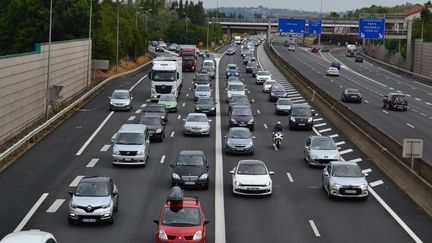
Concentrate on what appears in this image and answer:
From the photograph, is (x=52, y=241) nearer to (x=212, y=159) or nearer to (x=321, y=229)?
(x=321, y=229)

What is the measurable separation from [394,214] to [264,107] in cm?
3487

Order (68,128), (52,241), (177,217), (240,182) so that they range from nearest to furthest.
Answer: (52,241)
(177,217)
(240,182)
(68,128)

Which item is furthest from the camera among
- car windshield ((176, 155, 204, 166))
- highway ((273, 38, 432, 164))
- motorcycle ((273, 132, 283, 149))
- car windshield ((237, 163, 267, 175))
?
highway ((273, 38, 432, 164))

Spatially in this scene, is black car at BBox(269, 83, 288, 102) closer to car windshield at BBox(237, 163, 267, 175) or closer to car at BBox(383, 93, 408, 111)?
car at BBox(383, 93, 408, 111)

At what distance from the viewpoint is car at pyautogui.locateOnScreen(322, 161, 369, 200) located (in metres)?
28.5

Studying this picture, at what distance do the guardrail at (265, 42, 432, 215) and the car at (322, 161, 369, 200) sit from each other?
213 cm

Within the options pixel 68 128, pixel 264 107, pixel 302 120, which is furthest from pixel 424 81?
pixel 68 128

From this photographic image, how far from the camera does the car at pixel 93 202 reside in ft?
77.9

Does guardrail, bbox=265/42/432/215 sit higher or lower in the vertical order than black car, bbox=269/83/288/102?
lower

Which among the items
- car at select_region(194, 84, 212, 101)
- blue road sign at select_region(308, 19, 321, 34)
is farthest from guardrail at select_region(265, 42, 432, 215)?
blue road sign at select_region(308, 19, 321, 34)

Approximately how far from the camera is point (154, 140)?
4225 centimetres

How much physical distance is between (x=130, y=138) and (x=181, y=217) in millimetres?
14183

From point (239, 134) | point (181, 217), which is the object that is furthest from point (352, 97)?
point (181, 217)

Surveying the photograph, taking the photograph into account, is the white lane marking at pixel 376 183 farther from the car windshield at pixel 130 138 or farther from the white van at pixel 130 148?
the car windshield at pixel 130 138
